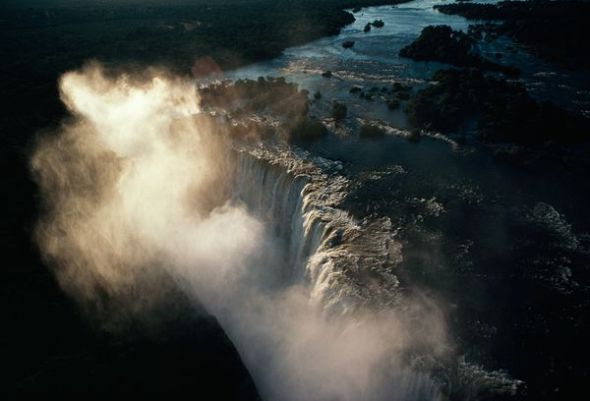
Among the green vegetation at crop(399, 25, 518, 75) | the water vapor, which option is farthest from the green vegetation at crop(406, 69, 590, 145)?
the water vapor

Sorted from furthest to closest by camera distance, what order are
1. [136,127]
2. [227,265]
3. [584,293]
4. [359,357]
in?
[136,127] < [227,265] < [584,293] < [359,357]

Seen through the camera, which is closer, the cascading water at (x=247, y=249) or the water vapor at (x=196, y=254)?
the water vapor at (x=196, y=254)

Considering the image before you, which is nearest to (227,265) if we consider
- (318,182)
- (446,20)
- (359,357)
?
(318,182)

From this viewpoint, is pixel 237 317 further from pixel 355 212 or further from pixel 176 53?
pixel 176 53

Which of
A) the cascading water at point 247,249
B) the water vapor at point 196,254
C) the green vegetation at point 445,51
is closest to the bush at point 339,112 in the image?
the cascading water at point 247,249

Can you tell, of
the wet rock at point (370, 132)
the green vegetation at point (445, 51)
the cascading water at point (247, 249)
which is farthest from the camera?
the green vegetation at point (445, 51)

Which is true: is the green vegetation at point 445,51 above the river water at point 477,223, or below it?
above

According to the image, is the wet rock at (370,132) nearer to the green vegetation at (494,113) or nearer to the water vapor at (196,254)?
the green vegetation at (494,113)

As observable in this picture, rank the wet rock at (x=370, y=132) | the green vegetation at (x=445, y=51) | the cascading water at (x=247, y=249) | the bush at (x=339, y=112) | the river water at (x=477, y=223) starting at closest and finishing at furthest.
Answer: the river water at (x=477, y=223), the cascading water at (x=247, y=249), the wet rock at (x=370, y=132), the bush at (x=339, y=112), the green vegetation at (x=445, y=51)

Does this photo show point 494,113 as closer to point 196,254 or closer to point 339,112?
point 339,112

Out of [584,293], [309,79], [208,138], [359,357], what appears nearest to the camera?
[359,357]
